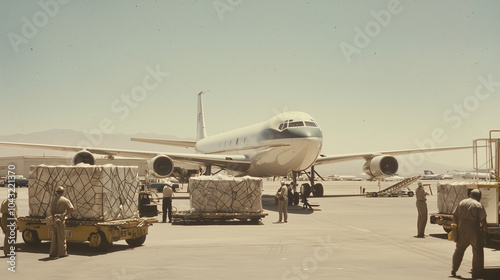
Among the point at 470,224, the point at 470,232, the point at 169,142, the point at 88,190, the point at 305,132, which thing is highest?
the point at 169,142

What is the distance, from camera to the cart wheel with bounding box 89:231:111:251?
1295 centimetres

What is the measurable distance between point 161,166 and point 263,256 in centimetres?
2069

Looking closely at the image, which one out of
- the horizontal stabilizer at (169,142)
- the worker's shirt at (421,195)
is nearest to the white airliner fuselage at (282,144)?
the worker's shirt at (421,195)

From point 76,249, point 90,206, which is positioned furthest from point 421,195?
point 76,249

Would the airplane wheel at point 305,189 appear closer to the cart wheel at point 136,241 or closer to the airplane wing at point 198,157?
the airplane wing at point 198,157

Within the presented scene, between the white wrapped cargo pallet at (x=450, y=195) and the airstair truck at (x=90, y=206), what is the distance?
9.21 metres

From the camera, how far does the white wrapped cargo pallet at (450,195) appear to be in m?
16.4

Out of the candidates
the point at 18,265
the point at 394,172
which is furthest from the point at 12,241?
the point at 394,172

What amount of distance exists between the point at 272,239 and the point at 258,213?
5.31 m

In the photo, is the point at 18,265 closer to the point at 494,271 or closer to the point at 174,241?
the point at 174,241

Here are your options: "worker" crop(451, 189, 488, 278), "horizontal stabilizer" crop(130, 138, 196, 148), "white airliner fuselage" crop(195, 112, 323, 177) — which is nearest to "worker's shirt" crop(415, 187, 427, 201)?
"worker" crop(451, 189, 488, 278)

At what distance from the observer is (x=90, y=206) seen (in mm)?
13398

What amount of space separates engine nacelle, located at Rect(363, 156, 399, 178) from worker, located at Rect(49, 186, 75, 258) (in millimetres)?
26330

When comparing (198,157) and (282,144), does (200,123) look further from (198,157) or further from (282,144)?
(282,144)
